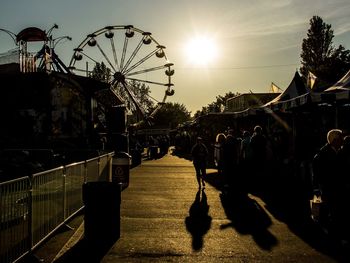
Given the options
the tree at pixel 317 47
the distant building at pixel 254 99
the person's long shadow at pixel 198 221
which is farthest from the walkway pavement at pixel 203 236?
the tree at pixel 317 47

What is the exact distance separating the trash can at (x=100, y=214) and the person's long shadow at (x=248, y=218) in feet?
7.41

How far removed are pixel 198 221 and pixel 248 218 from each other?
3.73ft

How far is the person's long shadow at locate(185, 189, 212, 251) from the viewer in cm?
827

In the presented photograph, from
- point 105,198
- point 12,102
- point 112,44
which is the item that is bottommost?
point 105,198

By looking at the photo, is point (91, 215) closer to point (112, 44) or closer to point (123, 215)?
point (123, 215)

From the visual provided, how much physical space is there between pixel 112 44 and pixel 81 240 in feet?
132

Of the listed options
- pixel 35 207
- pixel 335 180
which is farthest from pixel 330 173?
pixel 35 207

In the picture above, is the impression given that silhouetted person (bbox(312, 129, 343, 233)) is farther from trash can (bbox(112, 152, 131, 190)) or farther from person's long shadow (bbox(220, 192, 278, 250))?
trash can (bbox(112, 152, 131, 190))

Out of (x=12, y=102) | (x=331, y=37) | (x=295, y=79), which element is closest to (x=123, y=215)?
(x=295, y=79)

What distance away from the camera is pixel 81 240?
8219 mm

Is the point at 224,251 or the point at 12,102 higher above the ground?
the point at 12,102

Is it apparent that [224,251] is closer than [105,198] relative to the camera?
Yes

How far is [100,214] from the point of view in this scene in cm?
826

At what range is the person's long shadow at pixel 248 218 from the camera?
27.6 feet
